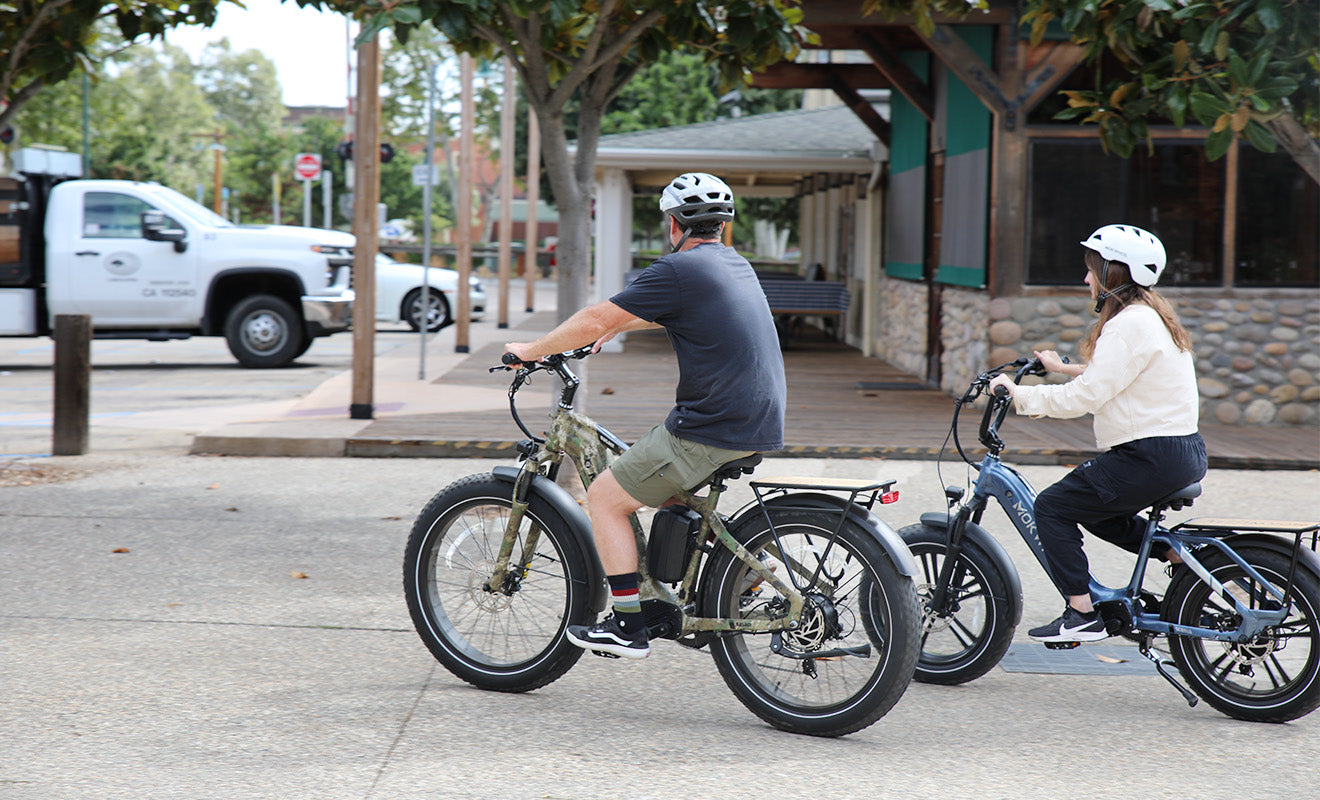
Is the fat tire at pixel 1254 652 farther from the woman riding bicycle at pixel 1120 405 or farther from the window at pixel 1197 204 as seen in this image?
the window at pixel 1197 204

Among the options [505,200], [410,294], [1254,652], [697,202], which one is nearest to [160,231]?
[410,294]

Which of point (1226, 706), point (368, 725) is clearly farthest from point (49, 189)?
point (1226, 706)

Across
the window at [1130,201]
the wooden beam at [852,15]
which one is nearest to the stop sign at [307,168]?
the wooden beam at [852,15]

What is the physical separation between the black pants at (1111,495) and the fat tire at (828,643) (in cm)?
79

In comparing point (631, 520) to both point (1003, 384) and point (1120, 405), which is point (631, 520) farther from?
point (1120, 405)

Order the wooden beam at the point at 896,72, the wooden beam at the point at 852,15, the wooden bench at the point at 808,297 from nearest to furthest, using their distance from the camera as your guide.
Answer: the wooden beam at the point at 852,15, the wooden beam at the point at 896,72, the wooden bench at the point at 808,297

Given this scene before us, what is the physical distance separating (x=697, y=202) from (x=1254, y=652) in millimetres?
2304

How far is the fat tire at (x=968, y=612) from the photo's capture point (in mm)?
4906

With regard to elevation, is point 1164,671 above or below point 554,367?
below

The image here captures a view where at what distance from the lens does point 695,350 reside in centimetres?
445

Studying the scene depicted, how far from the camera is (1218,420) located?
40.4 ft

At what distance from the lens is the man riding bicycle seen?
441 centimetres

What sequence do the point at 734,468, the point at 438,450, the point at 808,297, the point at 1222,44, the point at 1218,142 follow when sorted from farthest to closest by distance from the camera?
the point at 808,297
the point at 438,450
the point at 1222,44
the point at 1218,142
the point at 734,468

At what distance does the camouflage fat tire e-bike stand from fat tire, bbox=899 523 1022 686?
53cm
